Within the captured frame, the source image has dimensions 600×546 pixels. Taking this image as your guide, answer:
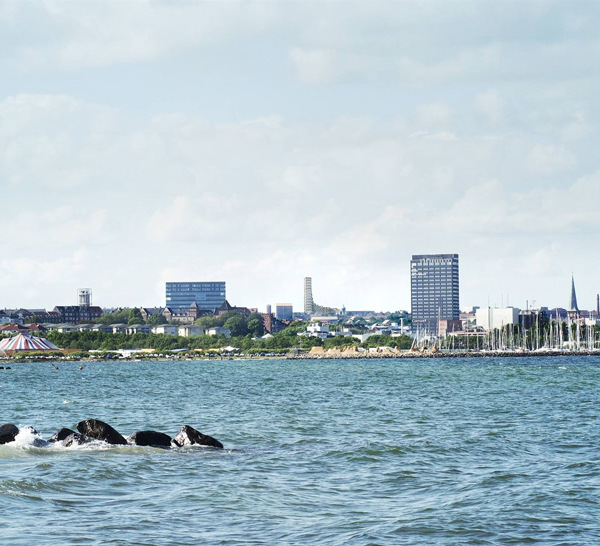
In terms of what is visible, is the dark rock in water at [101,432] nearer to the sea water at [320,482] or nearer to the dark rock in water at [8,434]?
the sea water at [320,482]

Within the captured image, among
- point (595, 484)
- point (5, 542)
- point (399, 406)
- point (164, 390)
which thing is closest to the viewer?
point (5, 542)

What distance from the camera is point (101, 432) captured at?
1593 inches

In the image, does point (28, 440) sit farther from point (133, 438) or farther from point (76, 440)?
point (133, 438)

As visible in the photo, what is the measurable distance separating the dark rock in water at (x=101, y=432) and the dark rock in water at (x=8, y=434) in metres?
2.78

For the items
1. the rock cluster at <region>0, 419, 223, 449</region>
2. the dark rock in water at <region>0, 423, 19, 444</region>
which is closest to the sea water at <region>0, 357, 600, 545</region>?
the dark rock in water at <region>0, 423, 19, 444</region>

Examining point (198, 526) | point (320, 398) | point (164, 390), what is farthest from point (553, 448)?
point (164, 390)

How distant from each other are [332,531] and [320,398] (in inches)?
1986

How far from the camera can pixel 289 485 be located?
29.7 meters

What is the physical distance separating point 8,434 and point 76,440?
3299 millimetres

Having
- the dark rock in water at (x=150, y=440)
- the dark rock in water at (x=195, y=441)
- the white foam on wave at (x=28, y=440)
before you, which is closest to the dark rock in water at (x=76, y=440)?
the white foam on wave at (x=28, y=440)

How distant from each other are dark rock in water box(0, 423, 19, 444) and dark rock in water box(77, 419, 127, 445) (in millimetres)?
2785

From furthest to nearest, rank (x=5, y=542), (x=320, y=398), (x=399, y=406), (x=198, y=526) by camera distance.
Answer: (x=320, y=398) → (x=399, y=406) → (x=198, y=526) → (x=5, y=542)

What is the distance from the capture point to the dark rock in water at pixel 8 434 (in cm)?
4006

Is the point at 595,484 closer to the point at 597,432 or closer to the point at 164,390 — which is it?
the point at 597,432
